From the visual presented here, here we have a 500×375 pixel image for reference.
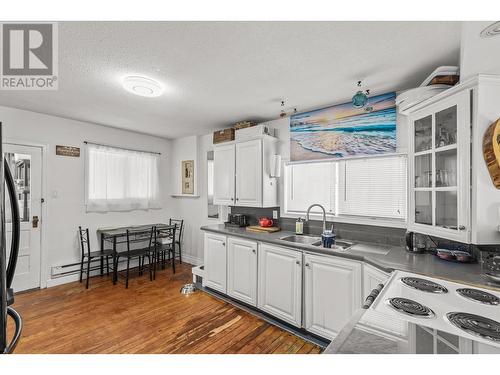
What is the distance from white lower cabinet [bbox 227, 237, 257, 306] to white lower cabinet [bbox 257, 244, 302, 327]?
89 mm

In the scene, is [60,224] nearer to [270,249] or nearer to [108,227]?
[108,227]

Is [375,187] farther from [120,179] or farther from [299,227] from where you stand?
[120,179]

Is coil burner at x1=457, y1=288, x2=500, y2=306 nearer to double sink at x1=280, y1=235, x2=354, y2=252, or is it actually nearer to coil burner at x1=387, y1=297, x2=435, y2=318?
coil burner at x1=387, y1=297, x2=435, y2=318

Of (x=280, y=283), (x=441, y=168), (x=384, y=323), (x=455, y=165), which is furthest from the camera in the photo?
(x=280, y=283)

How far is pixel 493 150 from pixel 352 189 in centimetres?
135

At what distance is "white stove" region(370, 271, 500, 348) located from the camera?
883mm

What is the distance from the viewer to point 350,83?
223 centimetres

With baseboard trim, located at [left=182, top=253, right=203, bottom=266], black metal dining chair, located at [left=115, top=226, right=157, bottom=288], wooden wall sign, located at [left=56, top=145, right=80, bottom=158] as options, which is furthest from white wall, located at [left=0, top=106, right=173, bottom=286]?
baseboard trim, located at [left=182, top=253, right=203, bottom=266]

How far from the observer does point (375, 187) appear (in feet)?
8.20

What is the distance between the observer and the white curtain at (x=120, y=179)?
3.72 meters

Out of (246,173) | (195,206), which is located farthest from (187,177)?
(246,173)

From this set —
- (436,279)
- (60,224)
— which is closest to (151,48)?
(436,279)

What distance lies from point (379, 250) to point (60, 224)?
4.09 metres

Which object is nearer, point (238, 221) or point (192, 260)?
point (238, 221)
